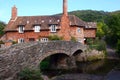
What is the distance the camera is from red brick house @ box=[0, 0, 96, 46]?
60.1 m

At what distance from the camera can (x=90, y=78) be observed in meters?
33.8

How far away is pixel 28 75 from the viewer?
79.0ft

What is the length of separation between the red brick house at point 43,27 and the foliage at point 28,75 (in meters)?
34.7

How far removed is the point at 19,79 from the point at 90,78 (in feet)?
41.7

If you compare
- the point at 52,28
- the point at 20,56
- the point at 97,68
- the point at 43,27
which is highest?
the point at 43,27

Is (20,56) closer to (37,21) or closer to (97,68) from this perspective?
(97,68)

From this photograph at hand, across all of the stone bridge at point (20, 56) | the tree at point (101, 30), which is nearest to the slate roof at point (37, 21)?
the stone bridge at point (20, 56)

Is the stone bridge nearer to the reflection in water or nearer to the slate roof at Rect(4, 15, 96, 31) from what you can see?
the reflection in water

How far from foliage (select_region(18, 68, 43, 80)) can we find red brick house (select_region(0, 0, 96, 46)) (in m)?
34.7

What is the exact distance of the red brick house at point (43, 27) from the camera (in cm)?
6012

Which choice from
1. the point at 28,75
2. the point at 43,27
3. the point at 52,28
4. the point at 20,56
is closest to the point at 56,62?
the point at 52,28

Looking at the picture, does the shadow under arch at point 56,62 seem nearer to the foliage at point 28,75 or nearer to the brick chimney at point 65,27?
the brick chimney at point 65,27

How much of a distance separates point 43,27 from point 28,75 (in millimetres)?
37603

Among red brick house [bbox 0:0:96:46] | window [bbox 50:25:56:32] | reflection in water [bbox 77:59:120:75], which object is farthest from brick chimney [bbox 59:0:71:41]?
reflection in water [bbox 77:59:120:75]
